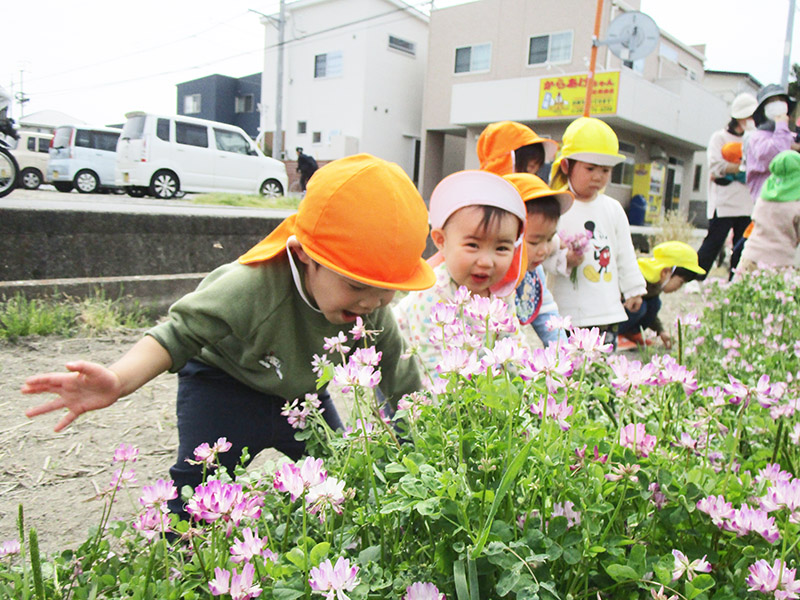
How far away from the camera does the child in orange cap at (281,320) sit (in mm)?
1769

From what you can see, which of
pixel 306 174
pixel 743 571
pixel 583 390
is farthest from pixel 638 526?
pixel 306 174

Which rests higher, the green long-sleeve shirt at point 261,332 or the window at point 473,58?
the window at point 473,58

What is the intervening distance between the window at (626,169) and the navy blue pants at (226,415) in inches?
1038

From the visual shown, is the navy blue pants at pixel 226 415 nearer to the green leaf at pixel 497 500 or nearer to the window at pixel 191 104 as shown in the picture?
the green leaf at pixel 497 500

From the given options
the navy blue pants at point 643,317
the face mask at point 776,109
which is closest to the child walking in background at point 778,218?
the face mask at point 776,109

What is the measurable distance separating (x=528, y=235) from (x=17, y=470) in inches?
102

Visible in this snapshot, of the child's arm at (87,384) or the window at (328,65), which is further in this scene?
the window at (328,65)

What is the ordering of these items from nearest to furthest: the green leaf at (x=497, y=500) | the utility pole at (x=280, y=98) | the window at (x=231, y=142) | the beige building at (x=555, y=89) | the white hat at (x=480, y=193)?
the green leaf at (x=497, y=500) < the white hat at (x=480, y=193) < the window at (x=231, y=142) < the beige building at (x=555, y=89) < the utility pole at (x=280, y=98)

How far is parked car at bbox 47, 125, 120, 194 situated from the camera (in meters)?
17.4

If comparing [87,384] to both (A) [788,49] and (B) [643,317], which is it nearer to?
(B) [643,317]

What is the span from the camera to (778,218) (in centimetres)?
634

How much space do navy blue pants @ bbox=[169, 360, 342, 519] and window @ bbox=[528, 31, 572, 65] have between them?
2595 cm

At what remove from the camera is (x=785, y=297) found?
3668mm

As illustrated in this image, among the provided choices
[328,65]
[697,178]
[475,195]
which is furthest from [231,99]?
[475,195]
